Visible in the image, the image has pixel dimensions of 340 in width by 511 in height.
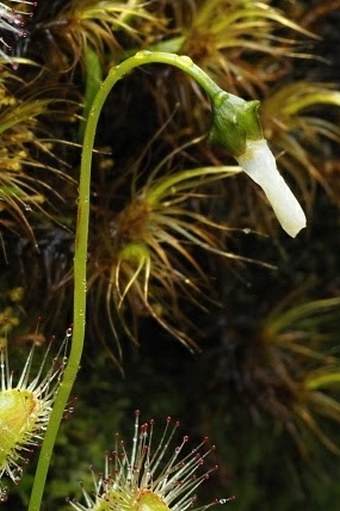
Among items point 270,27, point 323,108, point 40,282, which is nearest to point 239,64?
point 270,27

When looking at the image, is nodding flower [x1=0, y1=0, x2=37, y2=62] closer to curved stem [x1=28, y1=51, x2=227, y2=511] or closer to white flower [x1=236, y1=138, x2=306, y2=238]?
curved stem [x1=28, y1=51, x2=227, y2=511]

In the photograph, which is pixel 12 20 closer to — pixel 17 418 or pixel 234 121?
pixel 234 121

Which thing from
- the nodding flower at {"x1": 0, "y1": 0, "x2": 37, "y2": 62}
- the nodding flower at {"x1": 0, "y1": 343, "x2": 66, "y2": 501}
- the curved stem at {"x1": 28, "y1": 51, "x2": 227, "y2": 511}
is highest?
the nodding flower at {"x1": 0, "y1": 0, "x2": 37, "y2": 62}

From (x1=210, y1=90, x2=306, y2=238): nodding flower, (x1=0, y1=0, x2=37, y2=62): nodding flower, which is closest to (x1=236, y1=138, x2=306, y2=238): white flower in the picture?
(x1=210, y1=90, x2=306, y2=238): nodding flower

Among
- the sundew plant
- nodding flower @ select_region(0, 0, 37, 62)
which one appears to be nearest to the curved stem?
the sundew plant

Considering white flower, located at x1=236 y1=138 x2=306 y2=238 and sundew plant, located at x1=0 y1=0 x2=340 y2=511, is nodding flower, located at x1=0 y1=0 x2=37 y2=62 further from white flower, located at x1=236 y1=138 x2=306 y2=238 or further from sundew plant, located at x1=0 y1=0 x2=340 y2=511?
white flower, located at x1=236 y1=138 x2=306 y2=238

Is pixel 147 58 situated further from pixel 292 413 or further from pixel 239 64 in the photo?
pixel 292 413

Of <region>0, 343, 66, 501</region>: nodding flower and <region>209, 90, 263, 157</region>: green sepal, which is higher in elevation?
<region>209, 90, 263, 157</region>: green sepal

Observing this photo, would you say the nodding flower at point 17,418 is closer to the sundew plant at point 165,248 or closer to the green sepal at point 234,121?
the sundew plant at point 165,248

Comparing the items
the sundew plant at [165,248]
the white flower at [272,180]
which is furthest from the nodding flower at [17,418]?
the white flower at [272,180]
